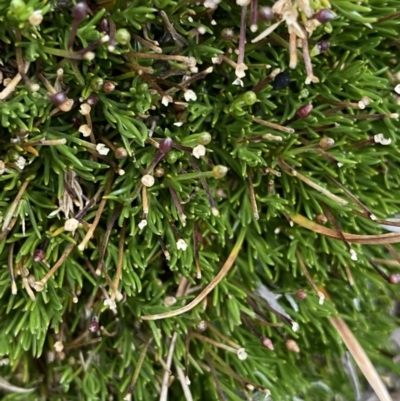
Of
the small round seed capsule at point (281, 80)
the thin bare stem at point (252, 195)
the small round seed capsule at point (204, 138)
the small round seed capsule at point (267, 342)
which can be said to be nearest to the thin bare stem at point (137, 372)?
the small round seed capsule at point (267, 342)

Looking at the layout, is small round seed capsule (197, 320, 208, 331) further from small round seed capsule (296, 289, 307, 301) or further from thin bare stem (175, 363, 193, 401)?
small round seed capsule (296, 289, 307, 301)

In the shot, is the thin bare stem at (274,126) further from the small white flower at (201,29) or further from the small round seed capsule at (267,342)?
the small round seed capsule at (267,342)

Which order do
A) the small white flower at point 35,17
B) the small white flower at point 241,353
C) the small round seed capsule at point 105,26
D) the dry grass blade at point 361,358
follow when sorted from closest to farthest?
the small white flower at point 35,17, the small round seed capsule at point 105,26, the small white flower at point 241,353, the dry grass blade at point 361,358

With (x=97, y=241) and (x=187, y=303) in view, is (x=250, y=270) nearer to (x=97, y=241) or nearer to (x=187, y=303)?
(x=187, y=303)

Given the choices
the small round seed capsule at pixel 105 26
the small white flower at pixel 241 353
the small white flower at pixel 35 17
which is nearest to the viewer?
the small white flower at pixel 35 17

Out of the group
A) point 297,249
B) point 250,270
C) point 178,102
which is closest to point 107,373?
point 250,270

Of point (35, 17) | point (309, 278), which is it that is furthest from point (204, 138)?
point (309, 278)

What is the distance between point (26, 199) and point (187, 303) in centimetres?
40

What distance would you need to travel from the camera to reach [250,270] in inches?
46.8

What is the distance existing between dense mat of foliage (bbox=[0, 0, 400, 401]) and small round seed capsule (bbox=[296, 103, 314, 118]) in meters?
0.02

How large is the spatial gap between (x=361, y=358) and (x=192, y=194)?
1.80ft

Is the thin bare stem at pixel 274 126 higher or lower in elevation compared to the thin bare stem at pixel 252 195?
higher

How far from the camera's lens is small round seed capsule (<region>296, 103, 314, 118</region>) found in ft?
3.37

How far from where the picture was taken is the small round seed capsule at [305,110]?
40.4 inches
